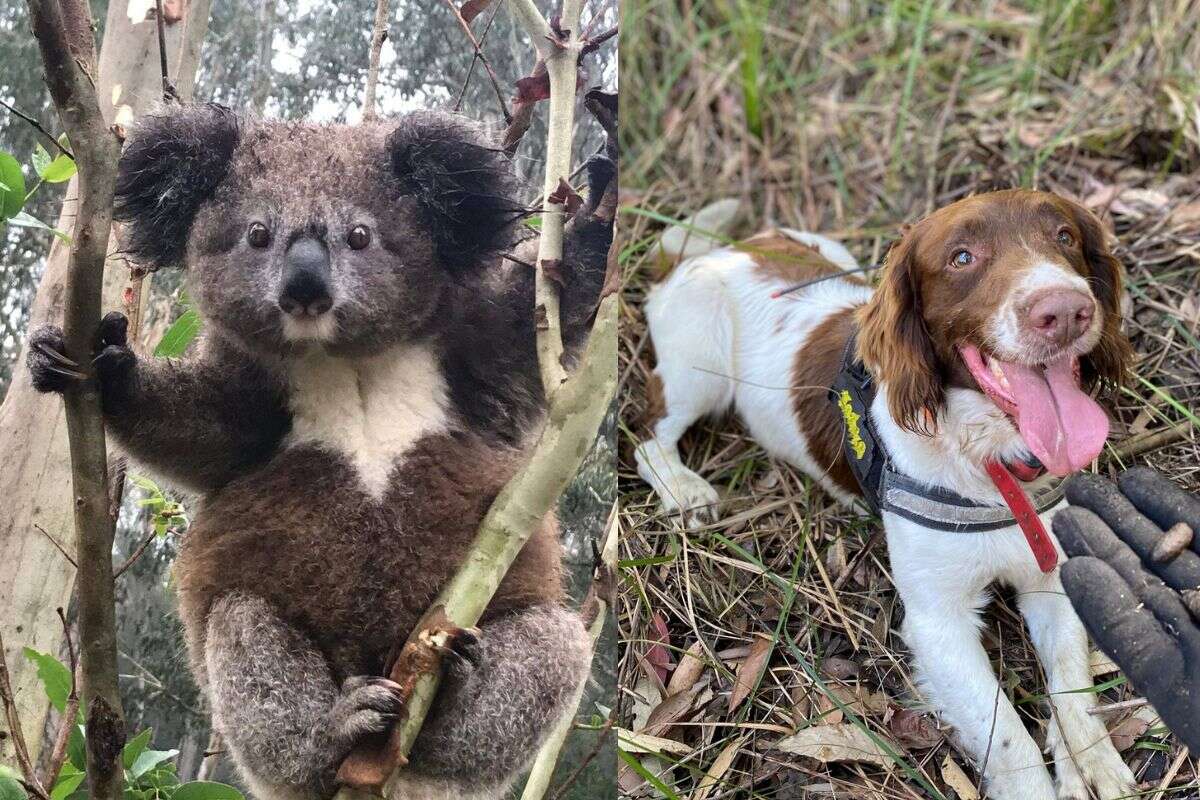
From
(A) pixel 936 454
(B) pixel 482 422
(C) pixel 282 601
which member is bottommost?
(A) pixel 936 454

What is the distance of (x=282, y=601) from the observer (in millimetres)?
2109

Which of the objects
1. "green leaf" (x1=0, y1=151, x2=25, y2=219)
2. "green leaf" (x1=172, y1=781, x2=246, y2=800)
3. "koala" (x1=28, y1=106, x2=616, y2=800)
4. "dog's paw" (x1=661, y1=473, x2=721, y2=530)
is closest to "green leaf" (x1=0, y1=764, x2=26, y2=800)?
"green leaf" (x1=172, y1=781, x2=246, y2=800)

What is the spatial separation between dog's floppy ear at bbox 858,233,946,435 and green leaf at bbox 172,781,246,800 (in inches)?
59.1

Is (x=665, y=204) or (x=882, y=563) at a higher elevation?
(x=665, y=204)

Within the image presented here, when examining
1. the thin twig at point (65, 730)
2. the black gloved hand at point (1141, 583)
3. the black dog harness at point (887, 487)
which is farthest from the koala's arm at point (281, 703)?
the black gloved hand at point (1141, 583)

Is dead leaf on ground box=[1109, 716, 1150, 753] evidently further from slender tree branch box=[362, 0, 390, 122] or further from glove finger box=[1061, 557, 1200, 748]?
slender tree branch box=[362, 0, 390, 122]

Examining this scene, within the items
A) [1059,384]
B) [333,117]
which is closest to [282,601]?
[333,117]

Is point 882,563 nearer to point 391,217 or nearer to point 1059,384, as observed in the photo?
point 1059,384

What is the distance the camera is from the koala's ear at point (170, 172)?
2078mm

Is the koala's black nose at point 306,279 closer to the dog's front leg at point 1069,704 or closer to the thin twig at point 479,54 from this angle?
the thin twig at point 479,54

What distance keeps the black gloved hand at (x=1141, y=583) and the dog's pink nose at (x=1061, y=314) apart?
1.00ft

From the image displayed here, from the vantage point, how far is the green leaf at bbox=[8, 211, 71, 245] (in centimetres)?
210

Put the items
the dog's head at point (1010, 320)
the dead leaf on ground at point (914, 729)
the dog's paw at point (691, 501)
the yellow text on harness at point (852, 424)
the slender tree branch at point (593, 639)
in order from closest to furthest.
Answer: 1. the dog's head at point (1010, 320)
2. the slender tree branch at point (593, 639)
3. the dead leaf on ground at point (914, 729)
4. the yellow text on harness at point (852, 424)
5. the dog's paw at point (691, 501)

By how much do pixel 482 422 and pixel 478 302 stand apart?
234 millimetres
